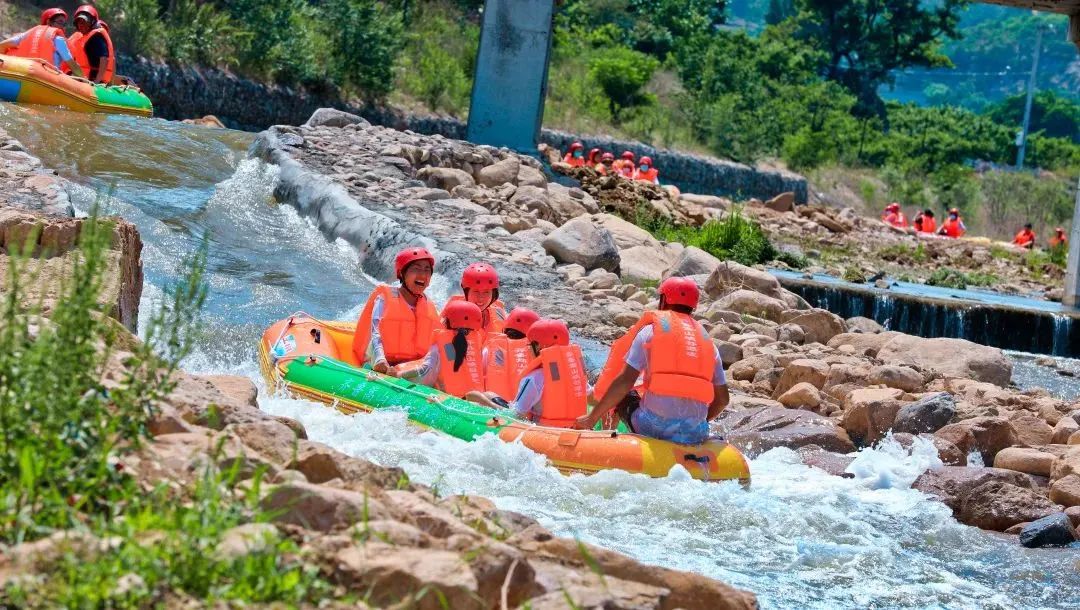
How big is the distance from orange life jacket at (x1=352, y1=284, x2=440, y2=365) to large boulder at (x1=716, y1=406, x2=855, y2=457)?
217 centimetres

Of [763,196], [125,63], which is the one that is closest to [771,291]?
[125,63]

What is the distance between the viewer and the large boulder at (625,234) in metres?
16.5

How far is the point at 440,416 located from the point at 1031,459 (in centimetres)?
376

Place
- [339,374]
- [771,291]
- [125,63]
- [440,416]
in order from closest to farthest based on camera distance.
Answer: [440,416] → [339,374] → [771,291] → [125,63]

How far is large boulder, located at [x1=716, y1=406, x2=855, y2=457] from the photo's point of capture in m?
→ 9.02

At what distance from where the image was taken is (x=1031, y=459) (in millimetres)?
8602

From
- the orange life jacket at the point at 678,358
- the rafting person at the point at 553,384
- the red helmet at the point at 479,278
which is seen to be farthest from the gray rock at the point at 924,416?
the red helmet at the point at 479,278

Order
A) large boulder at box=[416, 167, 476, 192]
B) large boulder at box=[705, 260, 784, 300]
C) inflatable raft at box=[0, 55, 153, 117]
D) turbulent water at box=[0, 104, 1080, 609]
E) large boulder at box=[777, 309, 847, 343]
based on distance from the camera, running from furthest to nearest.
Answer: inflatable raft at box=[0, 55, 153, 117] → large boulder at box=[416, 167, 476, 192] → large boulder at box=[705, 260, 784, 300] → large boulder at box=[777, 309, 847, 343] → turbulent water at box=[0, 104, 1080, 609]

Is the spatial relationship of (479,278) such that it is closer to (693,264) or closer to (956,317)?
(693,264)

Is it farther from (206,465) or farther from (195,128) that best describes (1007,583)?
(195,128)

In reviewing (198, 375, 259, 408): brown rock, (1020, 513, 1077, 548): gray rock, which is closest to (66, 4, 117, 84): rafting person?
(198, 375, 259, 408): brown rock

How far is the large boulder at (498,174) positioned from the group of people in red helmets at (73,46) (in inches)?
217

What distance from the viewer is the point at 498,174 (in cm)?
1811

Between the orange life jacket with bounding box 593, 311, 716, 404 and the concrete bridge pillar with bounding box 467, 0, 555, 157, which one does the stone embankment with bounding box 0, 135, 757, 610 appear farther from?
the concrete bridge pillar with bounding box 467, 0, 555, 157
